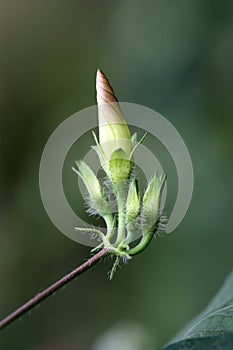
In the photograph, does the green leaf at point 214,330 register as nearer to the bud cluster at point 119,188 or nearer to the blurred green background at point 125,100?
the bud cluster at point 119,188

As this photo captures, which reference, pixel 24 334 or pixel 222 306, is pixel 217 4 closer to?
pixel 222 306

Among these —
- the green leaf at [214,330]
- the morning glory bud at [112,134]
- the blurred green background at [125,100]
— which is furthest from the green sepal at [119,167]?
the blurred green background at [125,100]

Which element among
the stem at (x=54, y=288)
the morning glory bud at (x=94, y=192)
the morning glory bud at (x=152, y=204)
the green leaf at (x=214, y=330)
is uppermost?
the morning glory bud at (x=94, y=192)

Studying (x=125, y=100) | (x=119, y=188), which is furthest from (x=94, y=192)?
(x=125, y=100)

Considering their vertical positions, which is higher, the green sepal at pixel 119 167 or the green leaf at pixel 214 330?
the green sepal at pixel 119 167

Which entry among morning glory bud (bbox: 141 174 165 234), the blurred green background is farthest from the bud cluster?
the blurred green background

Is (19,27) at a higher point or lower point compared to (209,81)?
higher

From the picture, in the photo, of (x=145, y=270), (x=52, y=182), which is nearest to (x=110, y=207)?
(x=52, y=182)

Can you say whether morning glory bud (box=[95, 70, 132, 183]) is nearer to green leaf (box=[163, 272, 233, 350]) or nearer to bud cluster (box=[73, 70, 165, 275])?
bud cluster (box=[73, 70, 165, 275])
